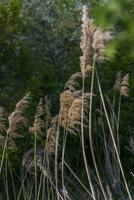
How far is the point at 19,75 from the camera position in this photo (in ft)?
21.0

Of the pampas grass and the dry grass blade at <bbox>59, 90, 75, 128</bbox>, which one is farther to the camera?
the dry grass blade at <bbox>59, 90, 75, 128</bbox>

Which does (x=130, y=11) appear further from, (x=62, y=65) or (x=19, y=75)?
(x=62, y=65)

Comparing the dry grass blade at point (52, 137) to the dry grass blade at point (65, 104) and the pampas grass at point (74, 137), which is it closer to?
the pampas grass at point (74, 137)

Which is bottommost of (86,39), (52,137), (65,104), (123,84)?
(52,137)

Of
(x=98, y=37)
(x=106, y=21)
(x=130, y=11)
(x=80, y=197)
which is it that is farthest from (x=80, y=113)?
(x=106, y=21)

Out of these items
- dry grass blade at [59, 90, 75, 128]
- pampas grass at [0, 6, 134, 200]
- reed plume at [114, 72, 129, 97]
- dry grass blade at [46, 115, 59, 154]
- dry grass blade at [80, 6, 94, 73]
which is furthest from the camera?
reed plume at [114, 72, 129, 97]

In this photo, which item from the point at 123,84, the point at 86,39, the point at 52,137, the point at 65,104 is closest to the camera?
the point at 86,39

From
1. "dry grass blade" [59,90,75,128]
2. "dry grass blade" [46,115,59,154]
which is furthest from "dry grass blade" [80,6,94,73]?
"dry grass blade" [46,115,59,154]

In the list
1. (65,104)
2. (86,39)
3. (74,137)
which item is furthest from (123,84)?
(74,137)

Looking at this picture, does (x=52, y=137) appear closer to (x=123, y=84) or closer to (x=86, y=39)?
(x=123, y=84)

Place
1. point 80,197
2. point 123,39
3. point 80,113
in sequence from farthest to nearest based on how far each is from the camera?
point 80,197 → point 80,113 → point 123,39

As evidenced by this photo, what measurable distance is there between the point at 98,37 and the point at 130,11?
0.91 metres

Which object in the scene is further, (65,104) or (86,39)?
(65,104)

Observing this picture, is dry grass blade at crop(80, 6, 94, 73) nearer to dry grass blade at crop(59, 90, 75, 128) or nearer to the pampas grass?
the pampas grass
